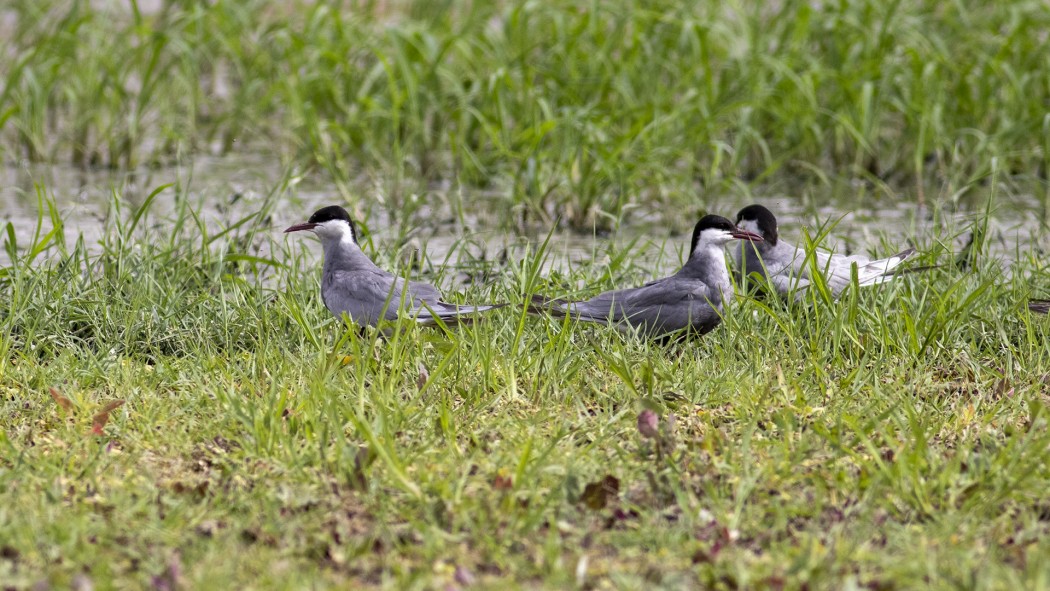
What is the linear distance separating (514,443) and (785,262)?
231 centimetres

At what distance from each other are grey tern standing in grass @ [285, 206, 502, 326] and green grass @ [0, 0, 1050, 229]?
1517mm

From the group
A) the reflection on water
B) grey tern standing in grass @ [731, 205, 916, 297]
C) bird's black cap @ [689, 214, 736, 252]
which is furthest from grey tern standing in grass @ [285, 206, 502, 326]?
grey tern standing in grass @ [731, 205, 916, 297]

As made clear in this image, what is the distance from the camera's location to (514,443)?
13.1ft

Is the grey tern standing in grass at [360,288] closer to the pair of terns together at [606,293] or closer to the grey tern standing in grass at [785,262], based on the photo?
the pair of terns together at [606,293]

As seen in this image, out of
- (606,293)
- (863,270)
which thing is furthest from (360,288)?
(863,270)

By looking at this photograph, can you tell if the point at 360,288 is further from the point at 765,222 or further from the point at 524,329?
the point at 765,222

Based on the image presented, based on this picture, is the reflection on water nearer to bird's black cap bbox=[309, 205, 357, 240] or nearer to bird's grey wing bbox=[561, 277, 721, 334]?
bird's black cap bbox=[309, 205, 357, 240]

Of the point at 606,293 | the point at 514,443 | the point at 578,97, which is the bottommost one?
the point at 514,443

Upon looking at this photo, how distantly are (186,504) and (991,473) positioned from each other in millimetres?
2090

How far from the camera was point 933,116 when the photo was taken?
7.41 m

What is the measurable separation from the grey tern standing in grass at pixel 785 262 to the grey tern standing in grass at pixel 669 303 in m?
0.35

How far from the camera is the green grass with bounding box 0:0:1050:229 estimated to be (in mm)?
7332

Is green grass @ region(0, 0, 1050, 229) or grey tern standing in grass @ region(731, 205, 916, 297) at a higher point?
green grass @ region(0, 0, 1050, 229)

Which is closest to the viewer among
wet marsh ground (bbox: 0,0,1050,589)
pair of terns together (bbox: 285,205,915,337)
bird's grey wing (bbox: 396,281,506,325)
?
wet marsh ground (bbox: 0,0,1050,589)
